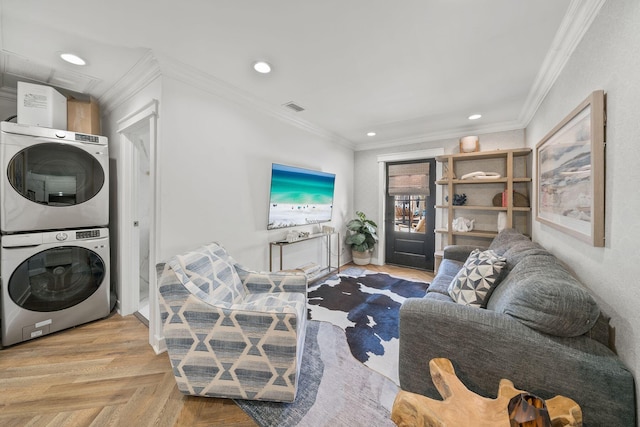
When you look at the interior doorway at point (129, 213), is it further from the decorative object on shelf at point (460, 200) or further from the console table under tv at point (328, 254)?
the decorative object on shelf at point (460, 200)

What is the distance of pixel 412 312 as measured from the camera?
1293mm

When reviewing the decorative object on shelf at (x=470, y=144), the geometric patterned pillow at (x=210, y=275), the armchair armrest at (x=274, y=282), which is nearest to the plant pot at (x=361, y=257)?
the decorative object on shelf at (x=470, y=144)

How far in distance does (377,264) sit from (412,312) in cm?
336

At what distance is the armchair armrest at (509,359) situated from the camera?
36.6 inches

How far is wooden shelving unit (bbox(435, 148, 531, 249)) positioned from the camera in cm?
317

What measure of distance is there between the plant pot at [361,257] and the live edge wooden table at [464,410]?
3.49m

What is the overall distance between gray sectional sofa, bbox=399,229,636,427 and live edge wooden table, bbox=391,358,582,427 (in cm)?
10

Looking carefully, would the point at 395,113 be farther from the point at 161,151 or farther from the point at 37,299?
the point at 37,299

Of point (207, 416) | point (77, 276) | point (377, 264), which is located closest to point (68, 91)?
point (77, 276)

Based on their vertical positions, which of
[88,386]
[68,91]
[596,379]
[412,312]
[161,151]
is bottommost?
[88,386]

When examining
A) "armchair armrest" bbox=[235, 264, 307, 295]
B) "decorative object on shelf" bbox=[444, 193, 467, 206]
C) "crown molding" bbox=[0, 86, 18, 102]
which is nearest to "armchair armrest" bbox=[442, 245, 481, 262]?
"decorative object on shelf" bbox=[444, 193, 467, 206]

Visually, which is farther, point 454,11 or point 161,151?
point 161,151

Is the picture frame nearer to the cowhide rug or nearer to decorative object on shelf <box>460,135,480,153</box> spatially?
decorative object on shelf <box>460,135,480,153</box>

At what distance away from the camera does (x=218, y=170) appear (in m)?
2.32
